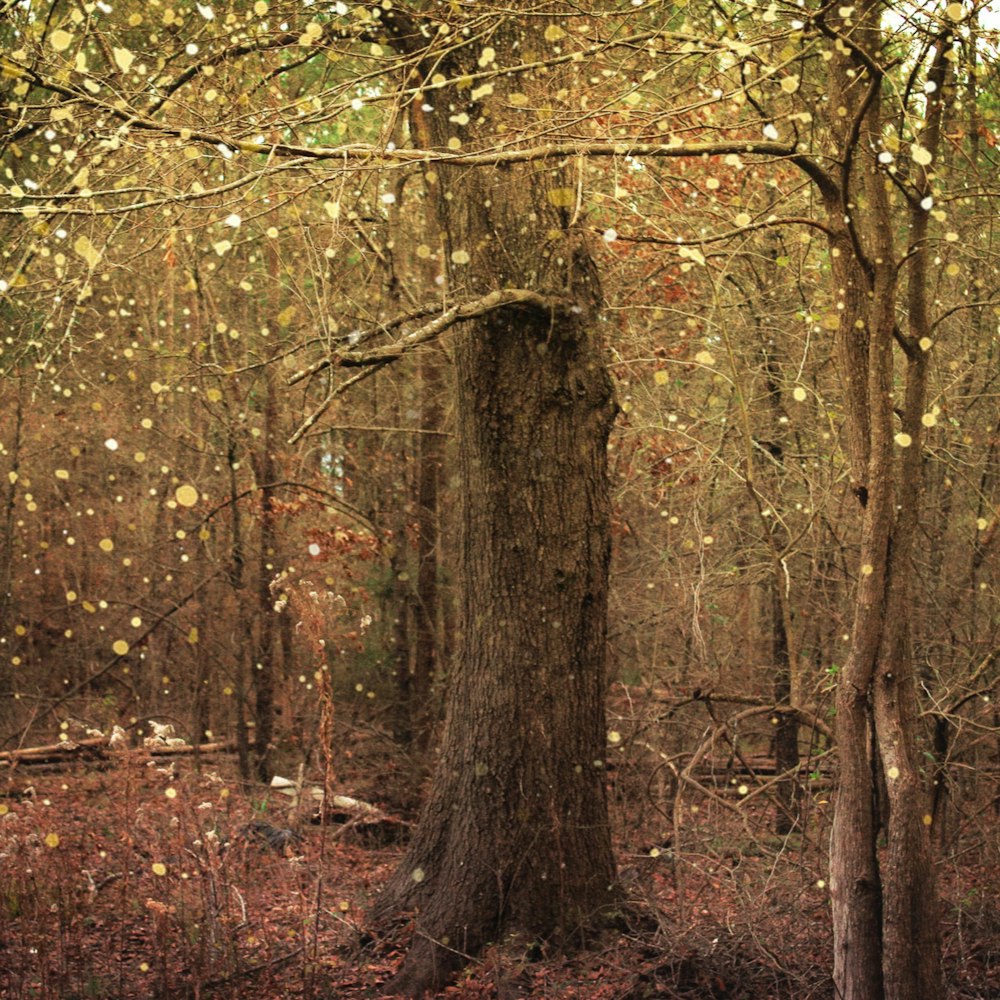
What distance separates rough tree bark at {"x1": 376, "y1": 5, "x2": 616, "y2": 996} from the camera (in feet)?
19.5

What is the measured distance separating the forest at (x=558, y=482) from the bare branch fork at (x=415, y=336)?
3cm

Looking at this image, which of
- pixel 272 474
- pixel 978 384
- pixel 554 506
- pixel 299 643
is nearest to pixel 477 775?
pixel 554 506

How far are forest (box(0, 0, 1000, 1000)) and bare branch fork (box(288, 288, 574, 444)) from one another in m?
0.03

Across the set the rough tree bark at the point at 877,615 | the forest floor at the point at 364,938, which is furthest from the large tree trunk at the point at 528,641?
the rough tree bark at the point at 877,615

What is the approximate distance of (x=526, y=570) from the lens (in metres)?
6.03

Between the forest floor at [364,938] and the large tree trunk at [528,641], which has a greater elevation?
the large tree trunk at [528,641]

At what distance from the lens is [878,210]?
4703mm

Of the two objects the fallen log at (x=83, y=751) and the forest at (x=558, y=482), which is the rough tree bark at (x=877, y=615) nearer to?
the forest at (x=558, y=482)

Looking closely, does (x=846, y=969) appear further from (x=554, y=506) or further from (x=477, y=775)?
(x=554, y=506)

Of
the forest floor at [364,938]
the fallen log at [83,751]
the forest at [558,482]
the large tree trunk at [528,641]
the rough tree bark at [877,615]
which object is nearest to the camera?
the rough tree bark at [877,615]

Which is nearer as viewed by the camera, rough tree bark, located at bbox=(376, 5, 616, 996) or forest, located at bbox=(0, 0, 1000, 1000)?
forest, located at bbox=(0, 0, 1000, 1000)

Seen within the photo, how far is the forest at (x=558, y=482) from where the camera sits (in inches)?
181

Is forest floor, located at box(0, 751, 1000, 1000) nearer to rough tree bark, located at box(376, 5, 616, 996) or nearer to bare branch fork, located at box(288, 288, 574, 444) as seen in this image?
rough tree bark, located at box(376, 5, 616, 996)

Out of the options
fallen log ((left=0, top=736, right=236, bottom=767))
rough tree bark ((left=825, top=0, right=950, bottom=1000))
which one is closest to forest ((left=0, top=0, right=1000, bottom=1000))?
rough tree bark ((left=825, top=0, right=950, bottom=1000))
